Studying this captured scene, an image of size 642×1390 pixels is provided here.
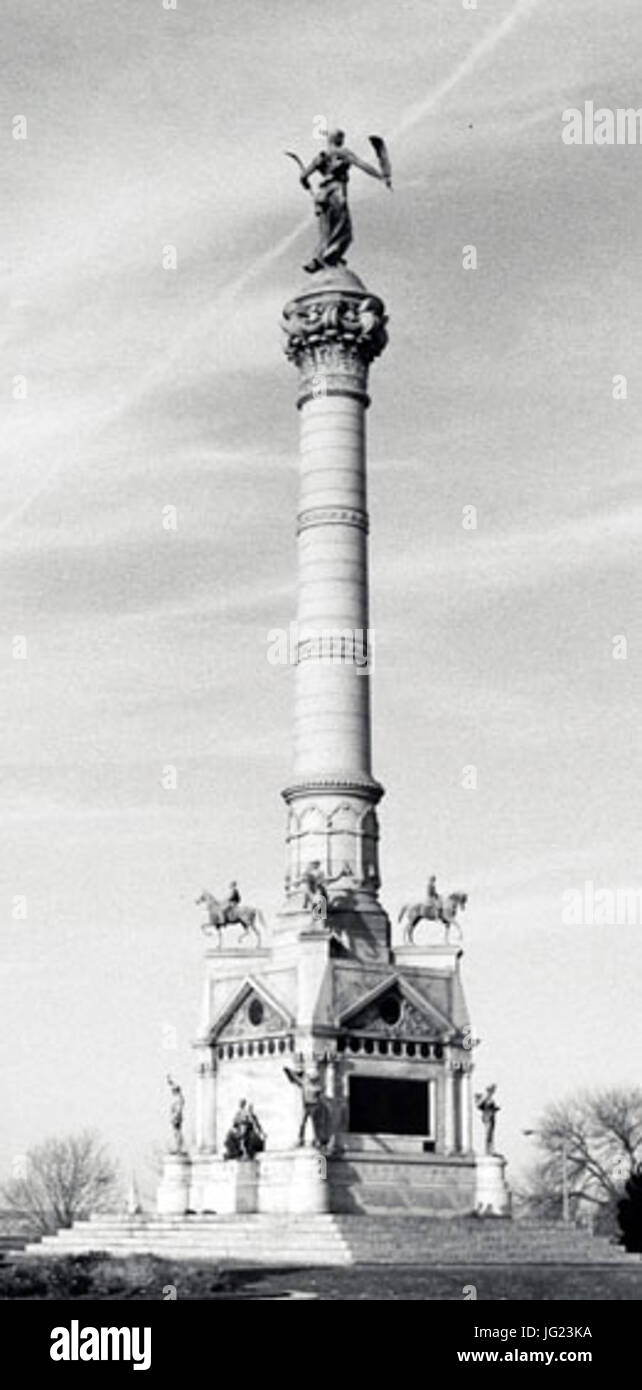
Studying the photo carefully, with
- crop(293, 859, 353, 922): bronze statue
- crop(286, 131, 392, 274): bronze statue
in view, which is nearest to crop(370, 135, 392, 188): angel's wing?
crop(286, 131, 392, 274): bronze statue

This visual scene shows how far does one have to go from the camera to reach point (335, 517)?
208 ft

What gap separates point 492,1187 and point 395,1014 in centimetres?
574

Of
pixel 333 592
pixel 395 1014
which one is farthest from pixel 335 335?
pixel 395 1014

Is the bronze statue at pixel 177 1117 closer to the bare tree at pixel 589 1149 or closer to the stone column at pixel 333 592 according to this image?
the stone column at pixel 333 592

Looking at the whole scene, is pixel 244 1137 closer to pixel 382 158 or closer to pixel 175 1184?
pixel 175 1184

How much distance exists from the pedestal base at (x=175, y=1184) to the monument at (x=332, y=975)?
0.05 metres

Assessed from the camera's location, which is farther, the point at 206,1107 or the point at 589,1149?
the point at 589,1149

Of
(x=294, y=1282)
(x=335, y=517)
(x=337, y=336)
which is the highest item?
(x=337, y=336)

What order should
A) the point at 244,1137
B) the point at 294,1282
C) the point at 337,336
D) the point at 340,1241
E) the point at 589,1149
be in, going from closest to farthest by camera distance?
the point at 294,1282 → the point at 340,1241 → the point at 244,1137 → the point at 337,336 → the point at 589,1149

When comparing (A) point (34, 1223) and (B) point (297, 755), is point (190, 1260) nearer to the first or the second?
(B) point (297, 755)

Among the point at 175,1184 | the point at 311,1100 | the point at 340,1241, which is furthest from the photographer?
the point at 175,1184

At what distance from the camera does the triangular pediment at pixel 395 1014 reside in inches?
2311

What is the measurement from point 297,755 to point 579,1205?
154 feet
